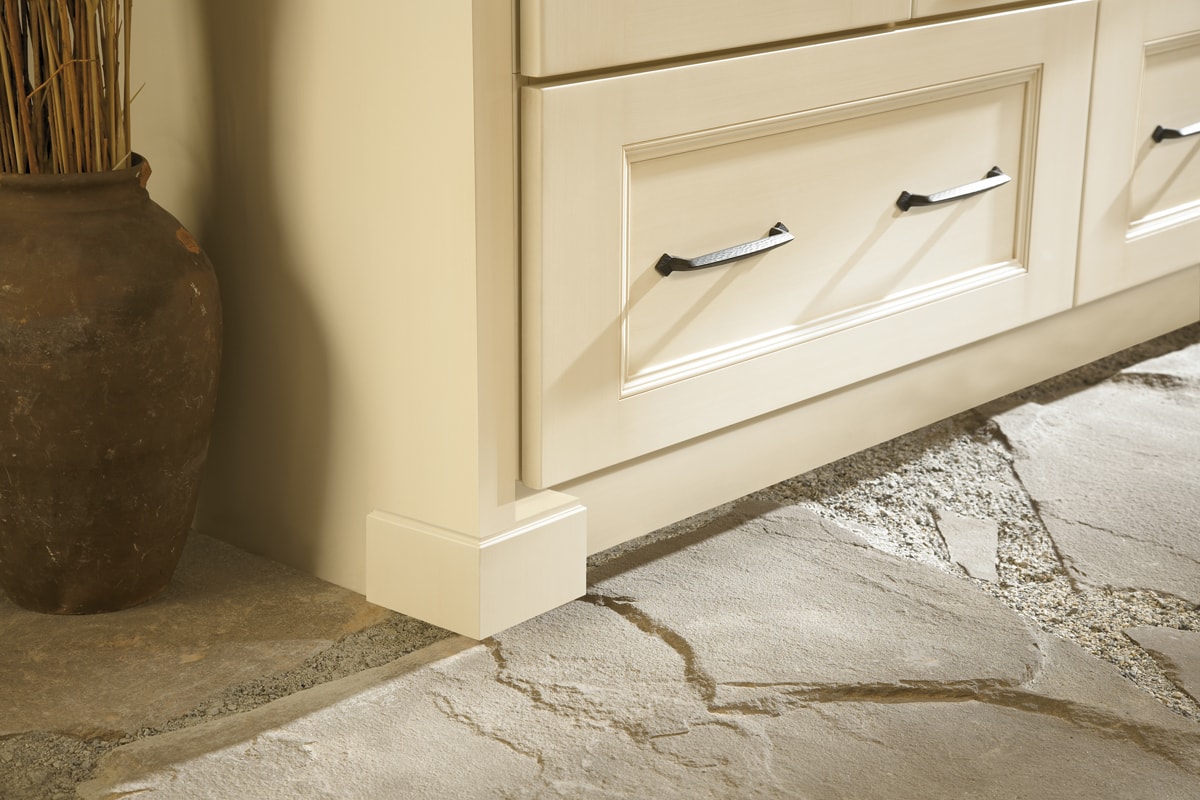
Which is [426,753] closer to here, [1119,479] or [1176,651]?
[1176,651]

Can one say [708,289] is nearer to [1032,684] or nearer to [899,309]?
[899,309]

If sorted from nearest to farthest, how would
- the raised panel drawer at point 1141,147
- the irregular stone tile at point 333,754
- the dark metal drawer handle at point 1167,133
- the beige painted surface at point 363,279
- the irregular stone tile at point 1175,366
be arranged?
the irregular stone tile at point 333,754
the beige painted surface at point 363,279
the raised panel drawer at point 1141,147
the dark metal drawer handle at point 1167,133
the irregular stone tile at point 1175,366

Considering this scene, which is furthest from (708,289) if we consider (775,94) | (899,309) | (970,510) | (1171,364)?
(1171,364)

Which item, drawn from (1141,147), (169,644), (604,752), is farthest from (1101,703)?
(1141,147)

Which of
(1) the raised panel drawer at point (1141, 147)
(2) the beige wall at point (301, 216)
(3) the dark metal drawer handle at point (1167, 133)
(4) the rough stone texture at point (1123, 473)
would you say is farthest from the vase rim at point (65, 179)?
(3) the dark metal drawer handle at point (1167, 133)

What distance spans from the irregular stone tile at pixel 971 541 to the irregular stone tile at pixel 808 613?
0.04m

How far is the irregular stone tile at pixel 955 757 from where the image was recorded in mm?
957

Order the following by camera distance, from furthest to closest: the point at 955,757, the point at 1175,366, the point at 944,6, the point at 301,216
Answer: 1. the point at 1175,366
2. the point at 944,6
3. the point at 301,216
4. the point at 955,757

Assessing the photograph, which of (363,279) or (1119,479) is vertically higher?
(363,279)

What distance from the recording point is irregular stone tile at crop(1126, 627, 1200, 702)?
1102 millimetres

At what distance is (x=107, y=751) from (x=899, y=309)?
2.84 ft

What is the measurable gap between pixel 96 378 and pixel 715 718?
0.56 meters

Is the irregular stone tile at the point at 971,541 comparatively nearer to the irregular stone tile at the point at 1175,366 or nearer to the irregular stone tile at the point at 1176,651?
the irregular stone tile at the point at 1176,651

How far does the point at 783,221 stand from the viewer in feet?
4.16
